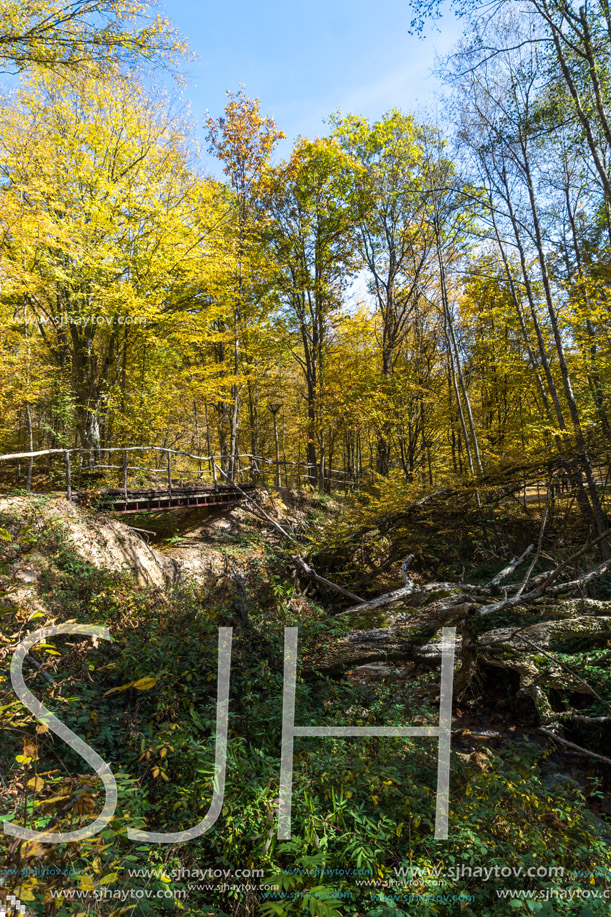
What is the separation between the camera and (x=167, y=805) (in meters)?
3.06

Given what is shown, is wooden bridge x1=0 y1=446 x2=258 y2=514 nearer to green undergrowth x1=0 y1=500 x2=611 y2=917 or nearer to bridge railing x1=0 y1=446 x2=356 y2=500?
bridge railing x1=0 y1=446 x2=356 y2=500

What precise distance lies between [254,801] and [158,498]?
738 centimetres

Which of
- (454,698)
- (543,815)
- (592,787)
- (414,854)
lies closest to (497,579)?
(454,698)

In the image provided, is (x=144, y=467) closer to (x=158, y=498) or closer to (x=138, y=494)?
(x=138, y=494)

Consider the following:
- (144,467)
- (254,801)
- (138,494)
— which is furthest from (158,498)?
(254,801)

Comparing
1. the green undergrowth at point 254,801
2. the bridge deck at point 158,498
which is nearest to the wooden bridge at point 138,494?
the bridge deck at point 158,498

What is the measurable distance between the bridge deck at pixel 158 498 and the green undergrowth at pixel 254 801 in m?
3.40

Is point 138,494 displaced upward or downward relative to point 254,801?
upward

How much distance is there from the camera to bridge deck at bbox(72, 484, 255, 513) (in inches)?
330

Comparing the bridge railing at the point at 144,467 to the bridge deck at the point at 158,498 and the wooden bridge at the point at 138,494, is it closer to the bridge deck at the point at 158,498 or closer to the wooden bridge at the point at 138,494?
the wooden bridge at the point at 138,494

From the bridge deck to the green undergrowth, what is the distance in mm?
3397

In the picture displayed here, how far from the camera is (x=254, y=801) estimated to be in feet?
10.1

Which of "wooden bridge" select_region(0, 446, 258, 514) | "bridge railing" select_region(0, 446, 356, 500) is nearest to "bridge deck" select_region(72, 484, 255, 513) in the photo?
"wooden bridge" select_region(0, 446, 258, 514)

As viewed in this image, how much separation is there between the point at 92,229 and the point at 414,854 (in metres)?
11.9
